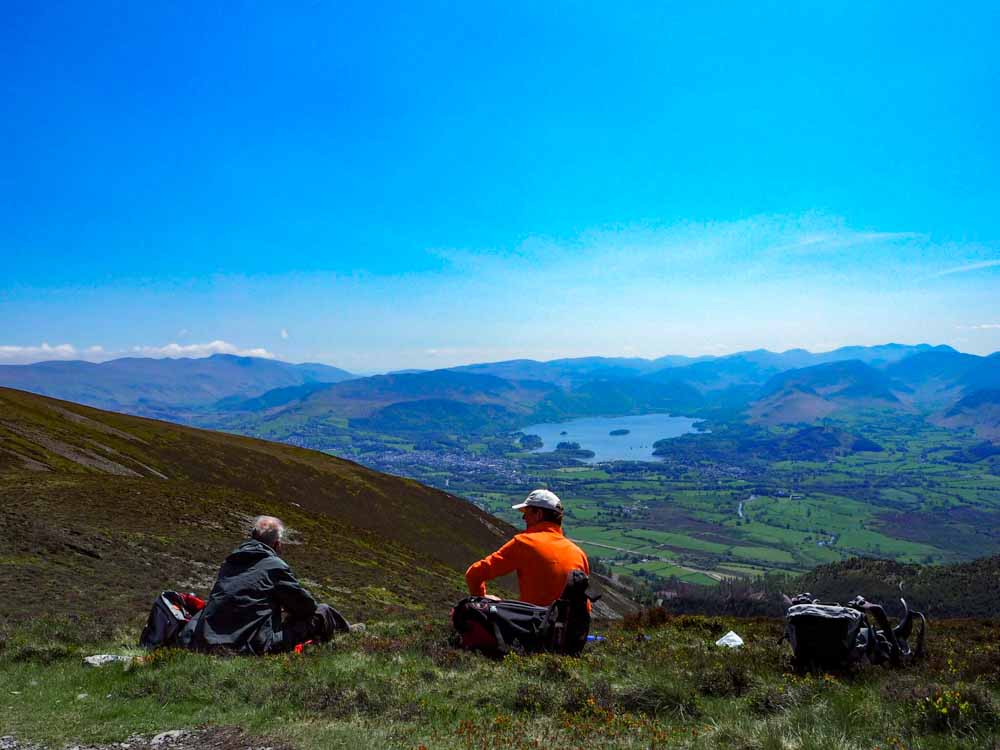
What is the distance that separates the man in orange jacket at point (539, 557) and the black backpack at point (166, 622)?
5.20m

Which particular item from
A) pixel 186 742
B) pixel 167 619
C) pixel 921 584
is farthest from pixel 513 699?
pixel 921 584

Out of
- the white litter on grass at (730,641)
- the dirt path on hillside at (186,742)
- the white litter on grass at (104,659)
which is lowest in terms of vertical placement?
the white litter on grass at (730,641)

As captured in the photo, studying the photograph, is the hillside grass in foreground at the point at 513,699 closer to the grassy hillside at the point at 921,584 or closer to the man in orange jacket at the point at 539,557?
the man in orange jacket at the point at 539,557

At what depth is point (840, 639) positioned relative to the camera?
7.59m

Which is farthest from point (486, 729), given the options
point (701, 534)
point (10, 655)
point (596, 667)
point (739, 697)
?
point (701, 534)

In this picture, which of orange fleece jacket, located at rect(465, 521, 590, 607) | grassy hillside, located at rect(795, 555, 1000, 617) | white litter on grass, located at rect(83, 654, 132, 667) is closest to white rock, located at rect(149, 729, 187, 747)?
white litter on grass, located at rect(83, 654, 132, 667)

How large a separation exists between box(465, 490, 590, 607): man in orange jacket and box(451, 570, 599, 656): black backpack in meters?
0.31

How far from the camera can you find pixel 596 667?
8.21 m

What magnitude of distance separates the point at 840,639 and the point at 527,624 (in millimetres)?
4288

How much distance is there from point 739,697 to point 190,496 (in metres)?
40.2

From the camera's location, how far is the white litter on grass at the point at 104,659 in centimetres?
905

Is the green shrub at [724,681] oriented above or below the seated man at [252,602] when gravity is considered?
below

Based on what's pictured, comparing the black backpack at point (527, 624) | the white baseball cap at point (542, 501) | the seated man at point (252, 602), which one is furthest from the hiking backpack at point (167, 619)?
the white baseball cap at point (542, 501)

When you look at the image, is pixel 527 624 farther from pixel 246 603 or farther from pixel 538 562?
pixel 246 603
